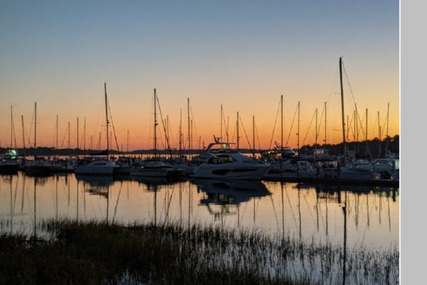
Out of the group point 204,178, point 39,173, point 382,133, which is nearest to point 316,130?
point 382,133

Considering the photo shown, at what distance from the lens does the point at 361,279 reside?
863 centimetres

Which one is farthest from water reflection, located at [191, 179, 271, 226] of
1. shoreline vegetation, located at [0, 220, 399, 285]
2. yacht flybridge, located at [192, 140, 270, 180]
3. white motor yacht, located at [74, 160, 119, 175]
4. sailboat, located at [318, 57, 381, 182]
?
white motor yacht, located at [74, 160, 119, 175]

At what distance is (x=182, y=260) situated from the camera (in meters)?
9.30

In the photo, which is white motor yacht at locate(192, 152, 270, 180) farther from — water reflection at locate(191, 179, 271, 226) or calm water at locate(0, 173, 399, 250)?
calm water at locate(0, 173, 399, 250)

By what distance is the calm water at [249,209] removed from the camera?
1533 centimetres

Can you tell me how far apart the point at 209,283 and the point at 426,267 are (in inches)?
224

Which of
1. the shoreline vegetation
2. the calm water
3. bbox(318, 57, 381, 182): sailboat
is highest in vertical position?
bbox(318, 57, 381, 182): sailboat

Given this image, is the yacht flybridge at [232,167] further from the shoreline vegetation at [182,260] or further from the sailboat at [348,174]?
the shoreline vegetation at [182,260]

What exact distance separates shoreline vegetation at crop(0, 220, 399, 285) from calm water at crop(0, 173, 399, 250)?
96.1 inches

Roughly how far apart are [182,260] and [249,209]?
39.9 ft

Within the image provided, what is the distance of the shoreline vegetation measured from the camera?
7.54 meters

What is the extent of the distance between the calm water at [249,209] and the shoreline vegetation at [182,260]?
244 centimetres

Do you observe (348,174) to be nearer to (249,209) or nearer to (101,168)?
(249,209)

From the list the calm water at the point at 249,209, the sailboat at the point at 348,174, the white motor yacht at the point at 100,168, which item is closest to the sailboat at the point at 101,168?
the white motor yacht at the point at 100,168
